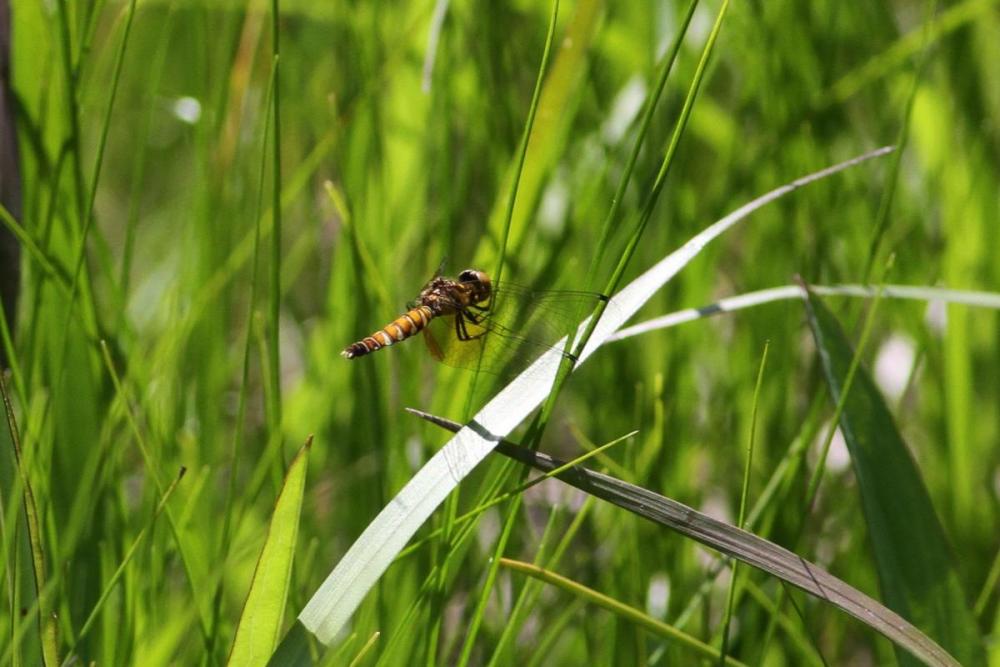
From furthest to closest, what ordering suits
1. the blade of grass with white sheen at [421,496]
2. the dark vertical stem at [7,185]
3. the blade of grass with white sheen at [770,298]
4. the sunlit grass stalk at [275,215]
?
the dark vertical stem at [7,185] < the blade of grass with white sheen at [770,298] < the sunlit grass stalk at [275,215] < the blade of grass with white sheen at [421,496]

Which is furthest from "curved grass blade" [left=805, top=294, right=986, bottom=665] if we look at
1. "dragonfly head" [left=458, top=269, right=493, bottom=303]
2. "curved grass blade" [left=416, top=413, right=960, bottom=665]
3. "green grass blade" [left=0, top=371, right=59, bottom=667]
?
"green grass blade" [left=0, top=371, right=59, bottom=667]

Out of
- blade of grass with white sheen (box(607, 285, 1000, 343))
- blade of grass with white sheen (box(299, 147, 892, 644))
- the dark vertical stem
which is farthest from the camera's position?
the dark vertical stem

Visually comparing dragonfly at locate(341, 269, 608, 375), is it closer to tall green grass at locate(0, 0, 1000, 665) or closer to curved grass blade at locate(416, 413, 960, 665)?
tall green grass at locate(0, 0, 1000, 665)

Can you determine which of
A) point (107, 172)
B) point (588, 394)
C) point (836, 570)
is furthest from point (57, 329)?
point (107, 172)

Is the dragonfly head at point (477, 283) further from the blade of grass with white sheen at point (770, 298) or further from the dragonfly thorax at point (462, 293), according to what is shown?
the blade of grass with white sheen at point (770, 298)

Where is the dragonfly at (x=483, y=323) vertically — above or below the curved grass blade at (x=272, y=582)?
above

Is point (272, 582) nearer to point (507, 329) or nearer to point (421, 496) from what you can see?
point (421, 496)

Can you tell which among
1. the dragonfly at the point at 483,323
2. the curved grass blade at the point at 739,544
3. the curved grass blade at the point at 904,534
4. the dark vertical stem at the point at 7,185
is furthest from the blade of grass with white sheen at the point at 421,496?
the dark vertical stem at the point at 7,185

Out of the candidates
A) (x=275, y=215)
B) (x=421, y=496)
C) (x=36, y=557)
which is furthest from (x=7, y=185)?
(x=421, y=496)
